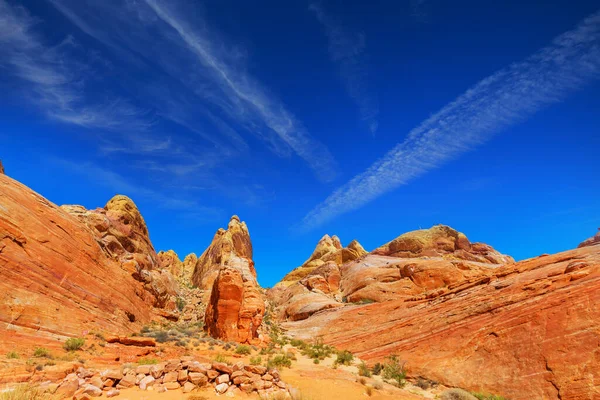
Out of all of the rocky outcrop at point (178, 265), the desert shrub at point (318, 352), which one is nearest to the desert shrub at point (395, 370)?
the desert shrub at point (318, 352)

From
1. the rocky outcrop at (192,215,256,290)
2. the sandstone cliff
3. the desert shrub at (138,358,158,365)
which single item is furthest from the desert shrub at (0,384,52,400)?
the rocky outcrop at (192,215,256,290)

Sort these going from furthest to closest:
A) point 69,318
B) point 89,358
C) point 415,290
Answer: point 415,290 → point 69,318 → point 89,358

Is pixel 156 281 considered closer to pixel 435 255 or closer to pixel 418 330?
pixel 418 330

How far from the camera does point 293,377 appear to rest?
16141 mm

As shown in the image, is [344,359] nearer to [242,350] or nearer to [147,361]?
[242,350]

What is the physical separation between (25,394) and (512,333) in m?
21.7

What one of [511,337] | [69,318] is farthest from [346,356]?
[69,318]

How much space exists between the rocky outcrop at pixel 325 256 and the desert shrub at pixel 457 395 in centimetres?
4858

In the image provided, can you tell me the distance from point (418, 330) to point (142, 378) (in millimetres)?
19491

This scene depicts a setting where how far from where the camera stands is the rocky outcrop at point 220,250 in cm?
5681

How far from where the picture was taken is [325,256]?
72.9 meters

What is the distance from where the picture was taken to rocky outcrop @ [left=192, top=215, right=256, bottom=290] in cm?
5681

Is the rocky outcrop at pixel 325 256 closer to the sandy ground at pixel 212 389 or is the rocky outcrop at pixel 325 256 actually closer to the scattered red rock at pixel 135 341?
the sandy ground at pixel 212 389

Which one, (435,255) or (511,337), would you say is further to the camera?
(435,255)
